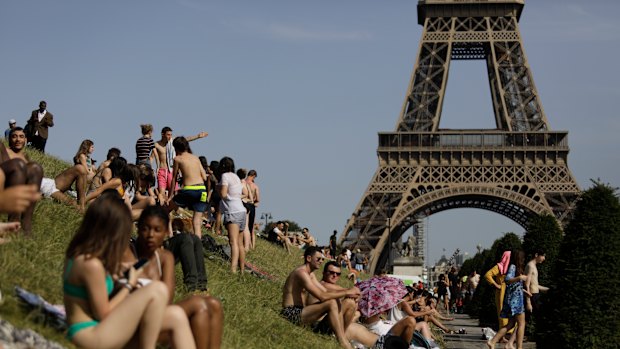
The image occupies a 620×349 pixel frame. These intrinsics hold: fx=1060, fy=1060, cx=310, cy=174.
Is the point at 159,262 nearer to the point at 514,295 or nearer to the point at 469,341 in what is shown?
the point at 514,295

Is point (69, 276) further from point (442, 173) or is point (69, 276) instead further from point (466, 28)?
point (466, 28)

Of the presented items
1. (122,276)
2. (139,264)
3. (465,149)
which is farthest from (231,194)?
(465,149)

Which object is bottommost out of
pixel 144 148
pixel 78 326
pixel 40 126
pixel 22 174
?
pixel 78 326

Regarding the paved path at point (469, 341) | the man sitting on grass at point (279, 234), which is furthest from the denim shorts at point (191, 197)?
the man sitting on grass at point (279, 234)

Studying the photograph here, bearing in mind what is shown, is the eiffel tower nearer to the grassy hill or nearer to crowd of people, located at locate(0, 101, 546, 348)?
crowd of people, located at locate(0, 101, 546, 348)

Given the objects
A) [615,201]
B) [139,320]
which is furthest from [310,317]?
[615,201]

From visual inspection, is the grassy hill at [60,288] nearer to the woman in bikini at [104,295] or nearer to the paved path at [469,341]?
the woman in bikini at [104,295]
